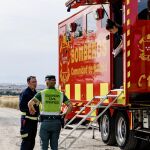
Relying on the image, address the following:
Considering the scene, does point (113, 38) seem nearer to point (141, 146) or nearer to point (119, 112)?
point (119, 112)

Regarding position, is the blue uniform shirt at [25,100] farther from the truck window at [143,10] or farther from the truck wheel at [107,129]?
the truck wheel at [107,129]

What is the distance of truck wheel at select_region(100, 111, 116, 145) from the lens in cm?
1507

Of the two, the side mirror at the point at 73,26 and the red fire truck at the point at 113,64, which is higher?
the side mirror at the point at 73,26

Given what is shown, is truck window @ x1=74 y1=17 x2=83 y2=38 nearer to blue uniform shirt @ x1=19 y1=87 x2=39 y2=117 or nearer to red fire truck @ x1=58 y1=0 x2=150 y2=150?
red fire truck @ x1=58 y1=0 x2=150 y2=150

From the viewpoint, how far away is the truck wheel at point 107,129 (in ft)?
49.4

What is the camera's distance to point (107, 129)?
15523 mm

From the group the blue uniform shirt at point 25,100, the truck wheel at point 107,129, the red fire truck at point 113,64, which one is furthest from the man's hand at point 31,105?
the truck wheel at point 107,129

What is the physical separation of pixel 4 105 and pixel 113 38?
142ft

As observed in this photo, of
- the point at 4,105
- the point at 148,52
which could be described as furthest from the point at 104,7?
the point at 4,105

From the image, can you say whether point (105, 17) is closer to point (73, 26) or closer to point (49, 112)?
point (73, 26)

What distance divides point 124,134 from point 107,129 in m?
1.47

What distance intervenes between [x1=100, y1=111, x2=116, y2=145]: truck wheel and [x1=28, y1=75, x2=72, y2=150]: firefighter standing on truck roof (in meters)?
4.93

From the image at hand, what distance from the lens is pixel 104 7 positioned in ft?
47.0

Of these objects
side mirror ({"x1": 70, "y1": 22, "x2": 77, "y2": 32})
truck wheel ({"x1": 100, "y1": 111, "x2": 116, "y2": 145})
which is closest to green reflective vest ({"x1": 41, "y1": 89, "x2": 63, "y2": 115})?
truck wheel ({"x1": 100, "y1": 111, "x2": 116, "y2": 145})
